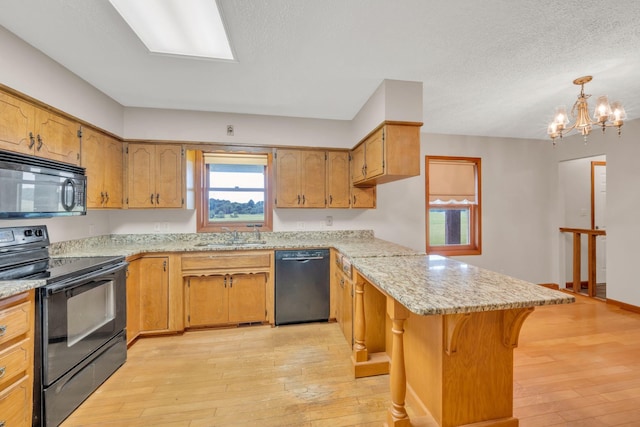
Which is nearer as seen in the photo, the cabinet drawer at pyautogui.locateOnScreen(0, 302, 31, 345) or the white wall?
the cabinet drawer at pyautogui.locateOnScreen(0, 302, 31, 345)

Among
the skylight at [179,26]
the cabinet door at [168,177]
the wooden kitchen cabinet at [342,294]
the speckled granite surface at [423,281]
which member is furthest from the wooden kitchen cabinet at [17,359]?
the wooden kitchen cabinet at [342,294]

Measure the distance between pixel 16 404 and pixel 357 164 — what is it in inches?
130

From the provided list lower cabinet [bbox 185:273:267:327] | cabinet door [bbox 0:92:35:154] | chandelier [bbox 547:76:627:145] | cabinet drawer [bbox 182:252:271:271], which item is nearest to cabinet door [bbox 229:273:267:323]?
lower cabinet [bbox 185:273:267:327]

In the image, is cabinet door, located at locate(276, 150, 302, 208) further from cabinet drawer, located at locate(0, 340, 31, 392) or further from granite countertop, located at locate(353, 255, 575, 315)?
cabinet drawer, located at locate(0, 340, 31, 392)

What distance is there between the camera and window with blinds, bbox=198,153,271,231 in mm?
3506

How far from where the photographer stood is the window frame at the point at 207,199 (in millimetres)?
3426

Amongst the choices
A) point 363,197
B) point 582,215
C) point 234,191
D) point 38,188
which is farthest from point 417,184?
point 38,188

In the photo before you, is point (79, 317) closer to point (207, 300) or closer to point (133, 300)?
point (133, 300)

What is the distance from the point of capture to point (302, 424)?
166 cm

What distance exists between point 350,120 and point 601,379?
347 centimetres

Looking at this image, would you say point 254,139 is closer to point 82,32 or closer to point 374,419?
point 82,32

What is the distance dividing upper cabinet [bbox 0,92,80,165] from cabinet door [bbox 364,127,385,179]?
2.83 m

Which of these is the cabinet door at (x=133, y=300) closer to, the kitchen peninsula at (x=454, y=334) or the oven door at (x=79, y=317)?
the oven door at (x=79, y=317)

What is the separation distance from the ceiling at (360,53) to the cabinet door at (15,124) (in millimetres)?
483
